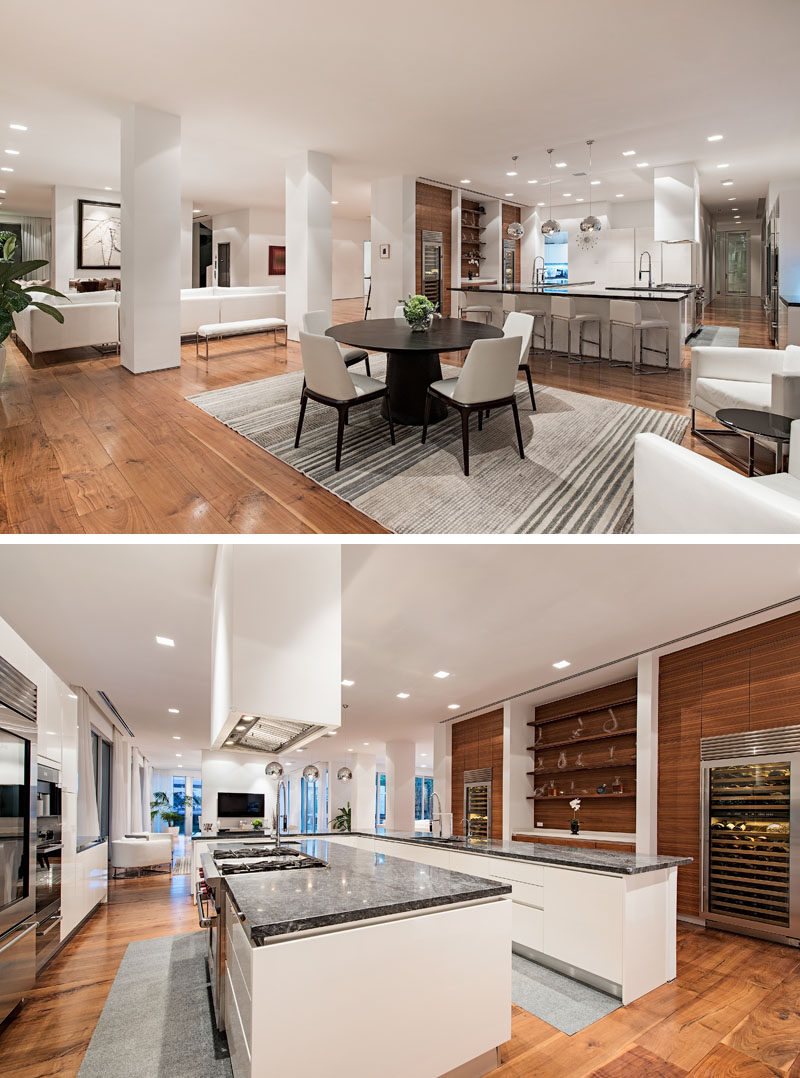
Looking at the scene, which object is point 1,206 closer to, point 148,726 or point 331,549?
point 148,726

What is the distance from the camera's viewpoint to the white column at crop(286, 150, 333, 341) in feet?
32.6

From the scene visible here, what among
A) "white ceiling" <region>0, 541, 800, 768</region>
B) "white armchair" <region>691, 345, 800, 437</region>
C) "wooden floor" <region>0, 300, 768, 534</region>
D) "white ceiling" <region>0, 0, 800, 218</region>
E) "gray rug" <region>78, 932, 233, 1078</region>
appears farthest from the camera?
"white armchair" <region>691, 345, 800, 437</region>

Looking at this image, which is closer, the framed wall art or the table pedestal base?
the table pedestal base

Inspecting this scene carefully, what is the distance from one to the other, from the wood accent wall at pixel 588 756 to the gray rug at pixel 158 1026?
3.83m

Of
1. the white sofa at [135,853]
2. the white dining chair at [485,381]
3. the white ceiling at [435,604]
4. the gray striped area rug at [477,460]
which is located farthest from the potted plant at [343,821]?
the white dining chair at [485,381]

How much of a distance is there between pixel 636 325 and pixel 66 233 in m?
11.2

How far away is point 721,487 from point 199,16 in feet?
16.5

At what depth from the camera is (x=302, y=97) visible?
7.03m

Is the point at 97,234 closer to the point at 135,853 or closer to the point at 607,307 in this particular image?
the point at 607,307

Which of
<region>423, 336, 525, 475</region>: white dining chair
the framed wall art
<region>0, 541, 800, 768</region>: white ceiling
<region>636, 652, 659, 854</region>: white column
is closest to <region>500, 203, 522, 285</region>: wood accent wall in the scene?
the framed wall art

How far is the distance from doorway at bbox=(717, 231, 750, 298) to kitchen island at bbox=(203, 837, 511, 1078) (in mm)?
23226

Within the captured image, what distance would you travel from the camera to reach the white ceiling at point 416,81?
5.07 metres

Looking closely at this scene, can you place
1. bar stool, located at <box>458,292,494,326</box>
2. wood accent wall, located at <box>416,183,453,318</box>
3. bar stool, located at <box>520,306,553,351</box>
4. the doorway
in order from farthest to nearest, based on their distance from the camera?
the doorway
wood accent wall, located at <box>416,183,453,318</box>
bar stool, located at <box>458,292,494,326</box>
bar stool, located at <box>520,306,553,351</box>

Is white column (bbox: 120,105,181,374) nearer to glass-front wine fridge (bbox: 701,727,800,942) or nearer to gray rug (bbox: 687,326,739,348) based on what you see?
gray rug (bbox: 687,326,739,348)
